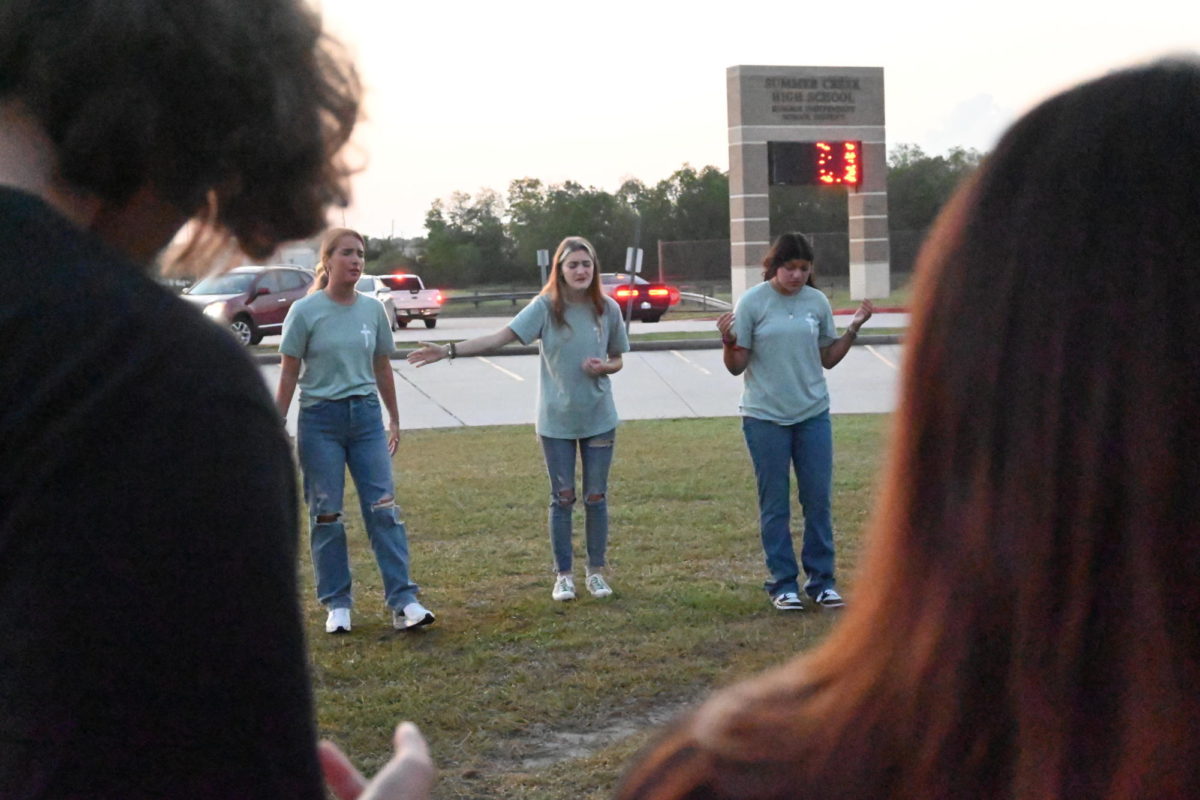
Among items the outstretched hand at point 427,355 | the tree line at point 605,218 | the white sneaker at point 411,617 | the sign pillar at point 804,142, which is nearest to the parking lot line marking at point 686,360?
the outstretched hand at point 427,355

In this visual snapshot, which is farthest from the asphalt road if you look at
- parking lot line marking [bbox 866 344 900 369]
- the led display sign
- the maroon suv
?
the led display sign

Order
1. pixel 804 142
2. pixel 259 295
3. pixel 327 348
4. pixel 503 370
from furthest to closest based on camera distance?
pixel 804 142, pixel 259 295, pixel 503 370, pixel 327 348

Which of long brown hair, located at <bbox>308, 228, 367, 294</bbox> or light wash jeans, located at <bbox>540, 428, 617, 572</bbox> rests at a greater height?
long brown hair, located at <bbox>308, 228, 367, 294</bbox>

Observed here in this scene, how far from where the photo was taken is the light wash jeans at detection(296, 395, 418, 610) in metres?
6.76

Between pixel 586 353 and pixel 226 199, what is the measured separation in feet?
19.1

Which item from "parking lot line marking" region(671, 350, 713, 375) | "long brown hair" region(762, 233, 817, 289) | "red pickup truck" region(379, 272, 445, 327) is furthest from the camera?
"red pickup truck" region(379, 272, 445, 327)

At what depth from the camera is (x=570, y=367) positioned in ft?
24.0

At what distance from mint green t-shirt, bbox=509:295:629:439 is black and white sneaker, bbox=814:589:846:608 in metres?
1.45

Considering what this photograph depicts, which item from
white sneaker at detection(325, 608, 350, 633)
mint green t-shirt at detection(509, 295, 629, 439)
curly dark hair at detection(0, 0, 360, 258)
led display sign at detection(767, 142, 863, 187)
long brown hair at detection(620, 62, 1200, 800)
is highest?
led display sign at detection(767, 142, 863, 187)

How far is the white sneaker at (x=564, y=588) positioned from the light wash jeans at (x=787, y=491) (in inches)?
43.3

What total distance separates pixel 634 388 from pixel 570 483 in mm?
13290

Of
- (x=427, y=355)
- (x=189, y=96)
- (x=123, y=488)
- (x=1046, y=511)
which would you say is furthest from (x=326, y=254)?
(x=1046, y=511)

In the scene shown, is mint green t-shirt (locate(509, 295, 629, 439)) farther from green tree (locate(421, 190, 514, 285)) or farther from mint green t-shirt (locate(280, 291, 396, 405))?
green tree (locate(421, 190, 514, 285))

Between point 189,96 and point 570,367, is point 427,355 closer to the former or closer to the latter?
point 570,367
